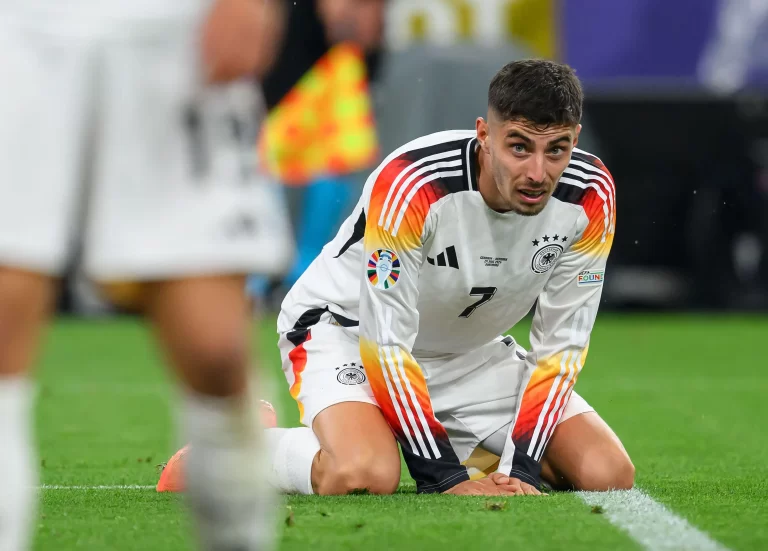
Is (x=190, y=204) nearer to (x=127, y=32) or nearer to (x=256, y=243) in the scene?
(x=256, y=243)

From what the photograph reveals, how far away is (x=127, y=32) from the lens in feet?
7.18

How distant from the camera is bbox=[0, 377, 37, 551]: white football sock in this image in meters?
2.15

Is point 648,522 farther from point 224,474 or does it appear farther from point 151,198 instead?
point 151,198

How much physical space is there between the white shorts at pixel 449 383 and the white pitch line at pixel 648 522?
45 centimetres

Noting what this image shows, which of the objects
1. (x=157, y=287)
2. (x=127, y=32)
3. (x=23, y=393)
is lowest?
(x=23, y=393)

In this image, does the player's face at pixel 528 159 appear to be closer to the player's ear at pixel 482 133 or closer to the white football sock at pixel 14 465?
the player's ear at pixel 482 133

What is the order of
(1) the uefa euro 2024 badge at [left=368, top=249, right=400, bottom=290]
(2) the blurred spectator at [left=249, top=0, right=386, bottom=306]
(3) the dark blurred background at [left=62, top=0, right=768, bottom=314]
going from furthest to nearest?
1. (3) the dark blurred background at [left=62, top=0, right=768, bottom=314]
2. (2) the blurred spectator at [left=249, top=0, right=386, bottom=306]
3. (1) the uefa euro 2024 badge at [left=368, top=249, right=400, bottom=290]

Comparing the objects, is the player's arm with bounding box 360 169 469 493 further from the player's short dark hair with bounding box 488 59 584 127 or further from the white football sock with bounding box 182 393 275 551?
the white football sock with bounding box 182 393 275 551

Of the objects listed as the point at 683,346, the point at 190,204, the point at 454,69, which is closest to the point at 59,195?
the point at 190,204

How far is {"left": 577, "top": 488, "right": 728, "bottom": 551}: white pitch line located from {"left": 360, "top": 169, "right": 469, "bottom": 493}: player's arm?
44 cm

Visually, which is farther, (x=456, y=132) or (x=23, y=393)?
(x=456, y=132)

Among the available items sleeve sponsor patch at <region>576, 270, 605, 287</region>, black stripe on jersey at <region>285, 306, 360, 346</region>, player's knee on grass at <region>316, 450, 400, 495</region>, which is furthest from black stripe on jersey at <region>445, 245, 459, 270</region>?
player's knee on grass at <region>316, 450, 400, 495</region>

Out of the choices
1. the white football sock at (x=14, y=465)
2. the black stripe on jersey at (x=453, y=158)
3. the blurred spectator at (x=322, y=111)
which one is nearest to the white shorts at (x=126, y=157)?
the white football sock at (x=14, y=465)

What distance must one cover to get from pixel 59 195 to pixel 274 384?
17.8 feet
